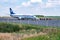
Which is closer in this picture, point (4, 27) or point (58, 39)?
→ point (58, 39)

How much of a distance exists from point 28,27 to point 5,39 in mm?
21973

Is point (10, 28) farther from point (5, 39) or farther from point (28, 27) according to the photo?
point (5, 39)

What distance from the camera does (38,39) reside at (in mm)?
18062

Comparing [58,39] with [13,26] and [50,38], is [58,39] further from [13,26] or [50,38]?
[13,26]

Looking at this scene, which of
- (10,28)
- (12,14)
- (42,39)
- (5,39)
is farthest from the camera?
(12,14)

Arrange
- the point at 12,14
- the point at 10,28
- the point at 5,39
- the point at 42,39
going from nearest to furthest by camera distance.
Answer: the point at 42,39 < the point at 5,39 < the point at 10,28 < the point at 12,14

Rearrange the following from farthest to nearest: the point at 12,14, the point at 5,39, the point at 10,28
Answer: the point at 12,14
the point at 10,28
the point at 5,39

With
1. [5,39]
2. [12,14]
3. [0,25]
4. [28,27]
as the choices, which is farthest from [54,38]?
[12,14]

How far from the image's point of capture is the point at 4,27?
43812 millimetres

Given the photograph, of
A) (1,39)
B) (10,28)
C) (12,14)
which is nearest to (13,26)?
(10,28)

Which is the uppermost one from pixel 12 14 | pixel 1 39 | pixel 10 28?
pixel 1 39

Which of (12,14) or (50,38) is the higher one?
(50,38)

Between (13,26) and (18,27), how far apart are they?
0.99m

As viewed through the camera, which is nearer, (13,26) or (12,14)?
(13,26)
